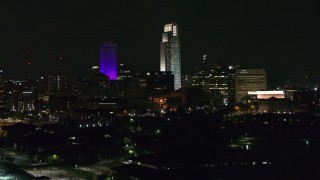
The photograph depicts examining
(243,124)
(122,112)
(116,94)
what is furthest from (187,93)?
(243,124)

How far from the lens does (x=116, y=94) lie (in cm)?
6131

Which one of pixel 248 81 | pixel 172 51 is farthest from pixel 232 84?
pixel 172 51

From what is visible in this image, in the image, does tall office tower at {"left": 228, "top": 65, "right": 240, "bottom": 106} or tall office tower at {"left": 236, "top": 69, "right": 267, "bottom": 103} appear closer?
tall office tower at {"left": 228, "top": 65, "right": 240, "bottom": 106}

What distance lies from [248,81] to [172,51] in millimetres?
14039

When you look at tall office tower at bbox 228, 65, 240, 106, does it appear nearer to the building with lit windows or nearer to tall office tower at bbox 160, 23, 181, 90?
the building with lit windows

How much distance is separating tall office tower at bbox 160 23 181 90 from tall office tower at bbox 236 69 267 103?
12516mm

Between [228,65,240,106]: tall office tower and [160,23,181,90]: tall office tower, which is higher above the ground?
[160,23,181,90]: tall office tower

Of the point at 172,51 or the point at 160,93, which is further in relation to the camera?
the point at 172,51

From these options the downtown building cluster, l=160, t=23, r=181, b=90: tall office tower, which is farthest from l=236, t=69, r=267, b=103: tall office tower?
l=160, t=23, r=181, b=90: tall office tower

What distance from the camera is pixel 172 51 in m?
75.4

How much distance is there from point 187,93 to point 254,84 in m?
9.29

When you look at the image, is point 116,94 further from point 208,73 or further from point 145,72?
point 208,73

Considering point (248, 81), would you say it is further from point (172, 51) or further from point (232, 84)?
point (172, 51)

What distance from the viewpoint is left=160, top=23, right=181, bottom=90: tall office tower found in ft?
247
